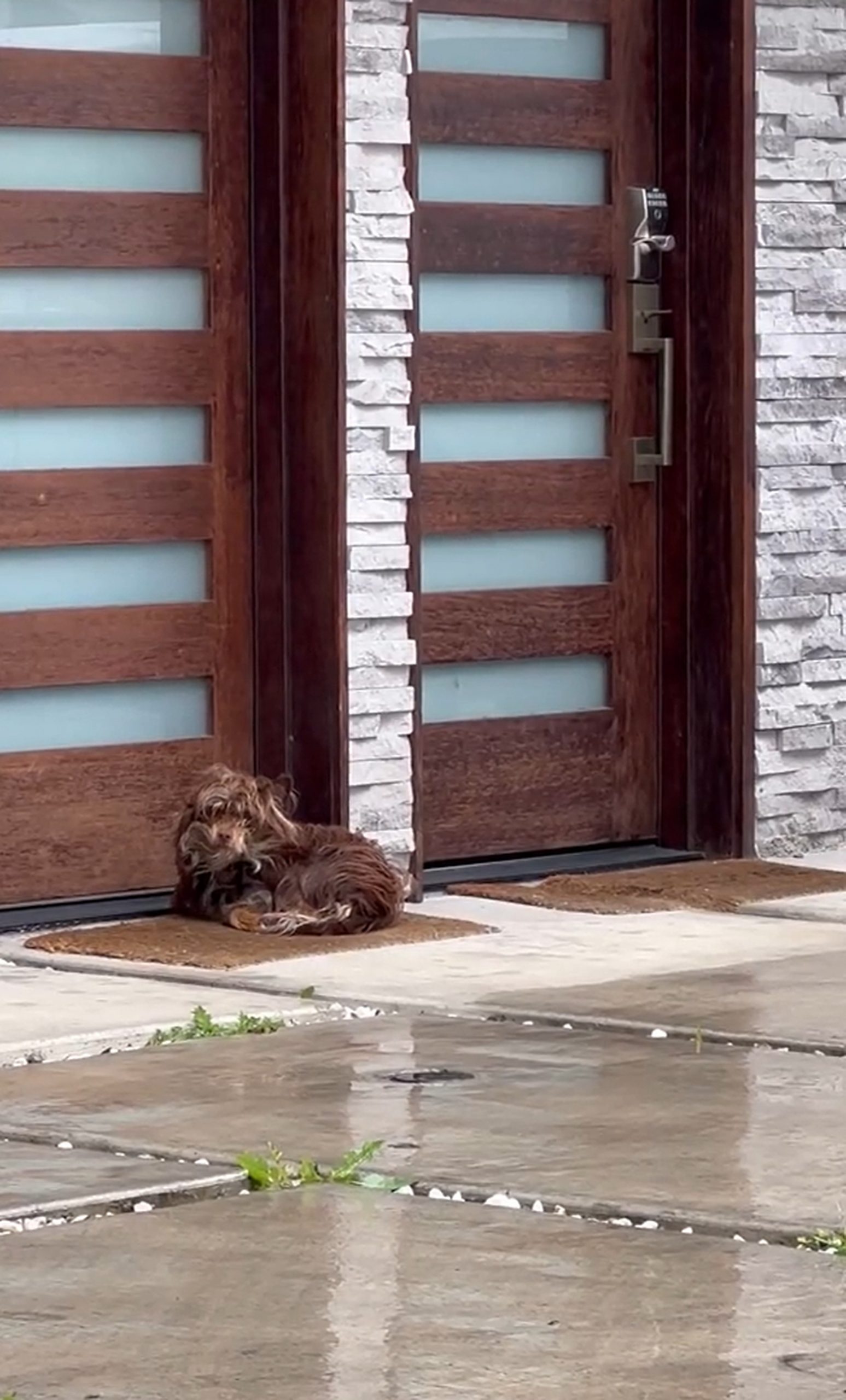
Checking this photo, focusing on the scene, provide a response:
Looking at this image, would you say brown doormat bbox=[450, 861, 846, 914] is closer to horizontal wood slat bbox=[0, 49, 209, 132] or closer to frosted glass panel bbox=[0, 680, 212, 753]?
frosted glass panel bbox=[0, 680, 212, 753]

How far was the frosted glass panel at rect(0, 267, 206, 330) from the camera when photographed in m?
6.19

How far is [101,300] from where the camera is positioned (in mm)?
6320

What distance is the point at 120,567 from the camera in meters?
6.36

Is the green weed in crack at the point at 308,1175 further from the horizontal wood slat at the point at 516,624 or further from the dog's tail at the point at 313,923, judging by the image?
the horizontal wood slat at the point at 516,624

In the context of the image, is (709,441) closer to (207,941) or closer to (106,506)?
(106,506)

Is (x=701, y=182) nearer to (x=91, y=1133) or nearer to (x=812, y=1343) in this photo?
(x=91, y=1133)

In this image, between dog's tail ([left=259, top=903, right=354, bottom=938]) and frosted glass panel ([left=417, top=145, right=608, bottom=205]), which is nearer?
dog's tail ([left=259, top=903, right=354, bottom=938])

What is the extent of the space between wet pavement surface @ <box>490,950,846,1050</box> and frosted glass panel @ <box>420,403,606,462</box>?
1.65 meters

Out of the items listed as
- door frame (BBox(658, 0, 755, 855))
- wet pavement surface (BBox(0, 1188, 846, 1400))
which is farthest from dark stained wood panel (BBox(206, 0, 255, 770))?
wet pavement surface (BBox(0, 1188, 846, 1400))

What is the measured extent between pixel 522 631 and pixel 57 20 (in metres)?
1.72

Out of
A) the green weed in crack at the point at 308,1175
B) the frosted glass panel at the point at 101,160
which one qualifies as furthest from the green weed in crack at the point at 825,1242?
the frosted glass panel at the point at 101,160

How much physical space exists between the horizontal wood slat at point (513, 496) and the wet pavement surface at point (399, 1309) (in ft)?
10.3

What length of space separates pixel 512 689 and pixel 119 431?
3.87 feet

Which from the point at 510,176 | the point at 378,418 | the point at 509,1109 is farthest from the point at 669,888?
the point at 509,1109
